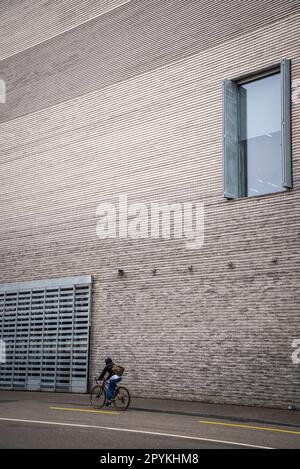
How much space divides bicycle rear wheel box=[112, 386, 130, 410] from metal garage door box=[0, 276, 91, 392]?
17.0 feet

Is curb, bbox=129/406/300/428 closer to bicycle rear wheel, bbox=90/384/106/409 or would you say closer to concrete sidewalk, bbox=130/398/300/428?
concrete sidewalk, bbox=130/398/300/428

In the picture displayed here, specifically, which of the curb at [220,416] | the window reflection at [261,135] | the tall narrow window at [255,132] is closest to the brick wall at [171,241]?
the tall narrow window at [255,132]

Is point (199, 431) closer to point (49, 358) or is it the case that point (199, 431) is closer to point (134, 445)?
point (134, 445)

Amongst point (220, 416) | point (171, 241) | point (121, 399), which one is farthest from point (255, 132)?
point (121, 399)

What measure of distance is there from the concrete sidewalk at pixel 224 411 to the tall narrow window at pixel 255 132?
620cm

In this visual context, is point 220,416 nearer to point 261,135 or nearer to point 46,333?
point 261,135

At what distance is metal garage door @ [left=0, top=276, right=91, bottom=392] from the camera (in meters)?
22.3

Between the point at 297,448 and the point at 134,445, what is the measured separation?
2644mm

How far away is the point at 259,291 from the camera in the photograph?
703 inches

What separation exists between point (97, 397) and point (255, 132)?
30.1 feet

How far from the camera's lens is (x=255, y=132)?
19203 mm

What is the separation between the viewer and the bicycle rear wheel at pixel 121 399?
54.2 ft

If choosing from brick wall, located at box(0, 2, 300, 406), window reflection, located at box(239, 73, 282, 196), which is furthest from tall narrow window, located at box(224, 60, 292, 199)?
brick wall, located at box(0, 2, 300, 406)

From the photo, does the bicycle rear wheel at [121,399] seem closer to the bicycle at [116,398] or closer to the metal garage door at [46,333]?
the bicycle at [116,398]
